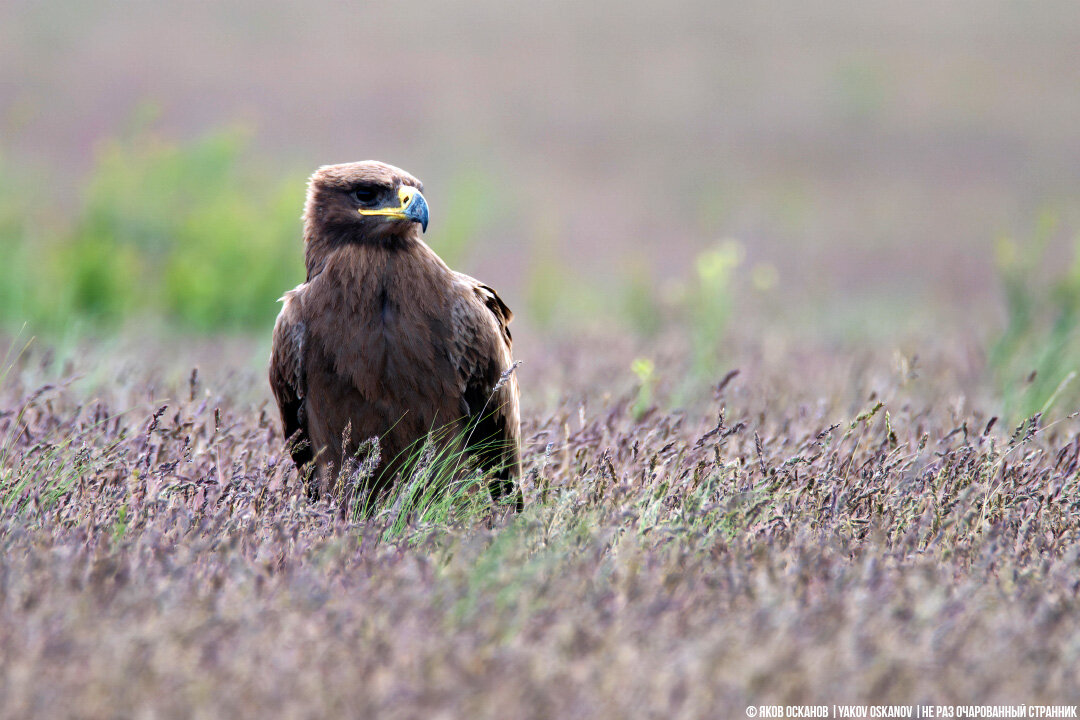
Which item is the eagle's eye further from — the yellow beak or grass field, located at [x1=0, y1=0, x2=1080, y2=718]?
grass field, located at [x1=0, y1=0, x2=1080, y2=718]

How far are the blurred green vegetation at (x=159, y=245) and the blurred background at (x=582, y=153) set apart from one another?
0.02m

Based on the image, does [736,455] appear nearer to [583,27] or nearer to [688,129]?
[688,129]

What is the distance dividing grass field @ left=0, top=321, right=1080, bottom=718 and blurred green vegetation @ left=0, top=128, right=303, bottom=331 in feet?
11.9

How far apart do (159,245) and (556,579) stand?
668 centimetres

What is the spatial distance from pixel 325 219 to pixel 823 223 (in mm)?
18054

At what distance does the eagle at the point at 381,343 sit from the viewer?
3.41 meters

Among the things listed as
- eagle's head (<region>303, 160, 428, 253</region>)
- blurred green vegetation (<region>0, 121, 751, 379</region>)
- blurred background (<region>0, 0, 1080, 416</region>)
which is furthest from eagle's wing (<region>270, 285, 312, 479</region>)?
blurred green vegetation (<region>0, 121, 751, 379</region>)

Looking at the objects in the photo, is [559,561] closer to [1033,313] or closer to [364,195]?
[364,195]

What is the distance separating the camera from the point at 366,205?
11.7 feet

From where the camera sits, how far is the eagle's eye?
355 centimetres

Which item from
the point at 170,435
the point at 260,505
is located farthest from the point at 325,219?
the point at 260,505

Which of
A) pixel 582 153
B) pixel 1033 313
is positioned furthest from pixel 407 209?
pixel 582 153

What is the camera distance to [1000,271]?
5570 millimetres

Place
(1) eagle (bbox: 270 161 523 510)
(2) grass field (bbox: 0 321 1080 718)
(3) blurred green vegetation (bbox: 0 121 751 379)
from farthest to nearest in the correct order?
(3) blurred green vegetation (bbox: 0 121 751 379)
(1) eagle (bbox: 270 161 523 510)
(2) grass field (bbox: 0 321 1080 718)
